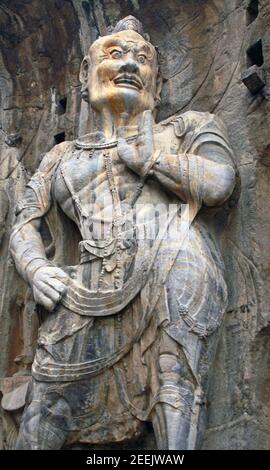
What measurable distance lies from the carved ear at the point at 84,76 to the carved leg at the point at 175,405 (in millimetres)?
2278

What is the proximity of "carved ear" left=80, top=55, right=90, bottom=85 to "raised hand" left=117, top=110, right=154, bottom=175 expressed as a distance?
824 millimetres

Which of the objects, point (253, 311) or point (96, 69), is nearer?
point (253, 311)

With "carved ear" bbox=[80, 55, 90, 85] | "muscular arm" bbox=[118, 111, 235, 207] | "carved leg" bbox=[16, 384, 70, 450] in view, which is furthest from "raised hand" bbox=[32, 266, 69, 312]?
"carved ear" bbox=[80, 55, 90, 85]

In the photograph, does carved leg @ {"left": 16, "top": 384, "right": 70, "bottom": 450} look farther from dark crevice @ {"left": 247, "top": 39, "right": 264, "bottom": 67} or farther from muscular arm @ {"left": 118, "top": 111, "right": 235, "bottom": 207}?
dark crevice @ {"left": 247, "top": 39, "right": 264, "bottom": 67}

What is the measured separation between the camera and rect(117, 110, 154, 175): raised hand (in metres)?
7.98

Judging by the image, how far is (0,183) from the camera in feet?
30.6

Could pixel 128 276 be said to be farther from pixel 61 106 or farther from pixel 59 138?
pixel 61 106

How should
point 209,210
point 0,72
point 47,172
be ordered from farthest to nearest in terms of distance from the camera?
1. point 0,72
2. point 47,172
3. point 209,210

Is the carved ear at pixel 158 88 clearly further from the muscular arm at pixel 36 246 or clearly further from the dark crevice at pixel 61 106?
the dark crevice at pixel 61 106

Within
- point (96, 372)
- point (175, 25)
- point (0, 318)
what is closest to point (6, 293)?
point (0, 318)

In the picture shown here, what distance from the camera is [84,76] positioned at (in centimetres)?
888

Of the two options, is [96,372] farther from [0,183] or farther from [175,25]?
[175,25]

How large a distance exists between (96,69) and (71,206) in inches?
43.7

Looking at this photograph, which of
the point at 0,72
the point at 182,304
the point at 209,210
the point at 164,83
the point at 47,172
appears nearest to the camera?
the point at 182,304
